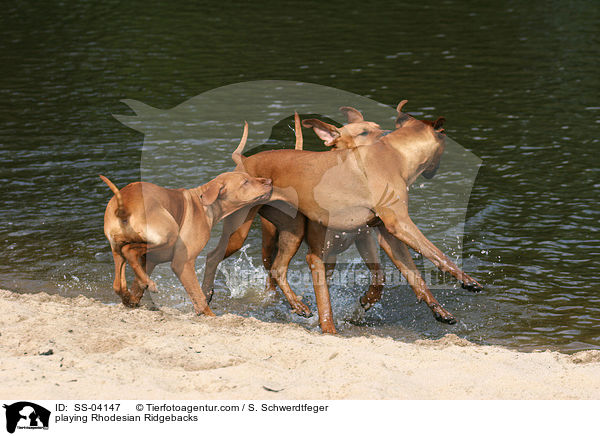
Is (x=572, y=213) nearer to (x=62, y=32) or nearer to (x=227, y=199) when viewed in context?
(x=227, y=199)

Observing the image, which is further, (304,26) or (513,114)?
(304,26)

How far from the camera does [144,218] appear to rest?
6215 mm

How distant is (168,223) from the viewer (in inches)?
251

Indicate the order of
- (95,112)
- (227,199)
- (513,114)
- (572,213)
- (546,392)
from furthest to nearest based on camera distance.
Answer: (95,112) → (513,114) → (572,213) → (227,199) → (546,392)

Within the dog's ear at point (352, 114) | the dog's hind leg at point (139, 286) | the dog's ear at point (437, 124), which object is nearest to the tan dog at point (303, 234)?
the dog's ear at point (352, 114)

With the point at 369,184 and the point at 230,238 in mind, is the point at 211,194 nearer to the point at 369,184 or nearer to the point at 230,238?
the point at 230,238

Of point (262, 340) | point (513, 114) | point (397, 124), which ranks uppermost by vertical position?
point (397, 124)

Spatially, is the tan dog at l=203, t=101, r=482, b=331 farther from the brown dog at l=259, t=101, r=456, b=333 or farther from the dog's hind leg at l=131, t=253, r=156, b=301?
the dog's hind leg at l=131, t=253, r=156, b=301

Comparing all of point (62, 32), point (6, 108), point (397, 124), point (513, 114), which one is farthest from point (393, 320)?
point (62, 32)

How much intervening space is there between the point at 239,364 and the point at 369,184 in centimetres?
209

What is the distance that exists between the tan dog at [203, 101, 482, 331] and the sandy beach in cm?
85

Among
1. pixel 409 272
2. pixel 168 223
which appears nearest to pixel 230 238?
pixel 168 223
